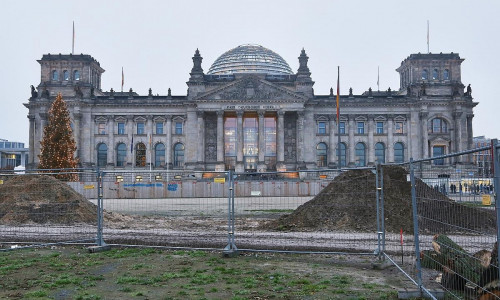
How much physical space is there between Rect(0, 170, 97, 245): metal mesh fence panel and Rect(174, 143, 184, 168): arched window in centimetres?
5995

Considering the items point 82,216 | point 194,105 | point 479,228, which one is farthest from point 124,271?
point 194,105

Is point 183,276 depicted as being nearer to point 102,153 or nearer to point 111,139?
point 111,139

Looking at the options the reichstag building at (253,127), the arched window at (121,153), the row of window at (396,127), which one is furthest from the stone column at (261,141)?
the arched window at (121,153)

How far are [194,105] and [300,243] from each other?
66.2 meters

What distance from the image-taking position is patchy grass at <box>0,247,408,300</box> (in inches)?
352

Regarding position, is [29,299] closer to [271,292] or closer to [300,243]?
[271,292]

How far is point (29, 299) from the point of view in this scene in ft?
27.9

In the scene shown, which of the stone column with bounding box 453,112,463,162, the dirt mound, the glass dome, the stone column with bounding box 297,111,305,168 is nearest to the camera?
the dirt mound

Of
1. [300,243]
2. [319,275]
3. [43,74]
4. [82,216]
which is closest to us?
[319,275]

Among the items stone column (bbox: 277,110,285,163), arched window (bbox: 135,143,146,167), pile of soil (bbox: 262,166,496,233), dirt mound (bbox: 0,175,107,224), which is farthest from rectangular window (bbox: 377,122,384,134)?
dirt mound (bbox: 0,175,107,224)

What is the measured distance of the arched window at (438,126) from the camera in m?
82.1

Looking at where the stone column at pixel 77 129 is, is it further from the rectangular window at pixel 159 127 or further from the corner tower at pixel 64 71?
the rectangular window at pixel 159 127

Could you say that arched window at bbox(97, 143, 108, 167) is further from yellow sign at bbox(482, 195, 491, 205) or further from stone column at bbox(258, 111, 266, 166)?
A: yellow sign at bbox(482, 195, 491, 205)

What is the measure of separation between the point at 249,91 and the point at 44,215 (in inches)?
2390
